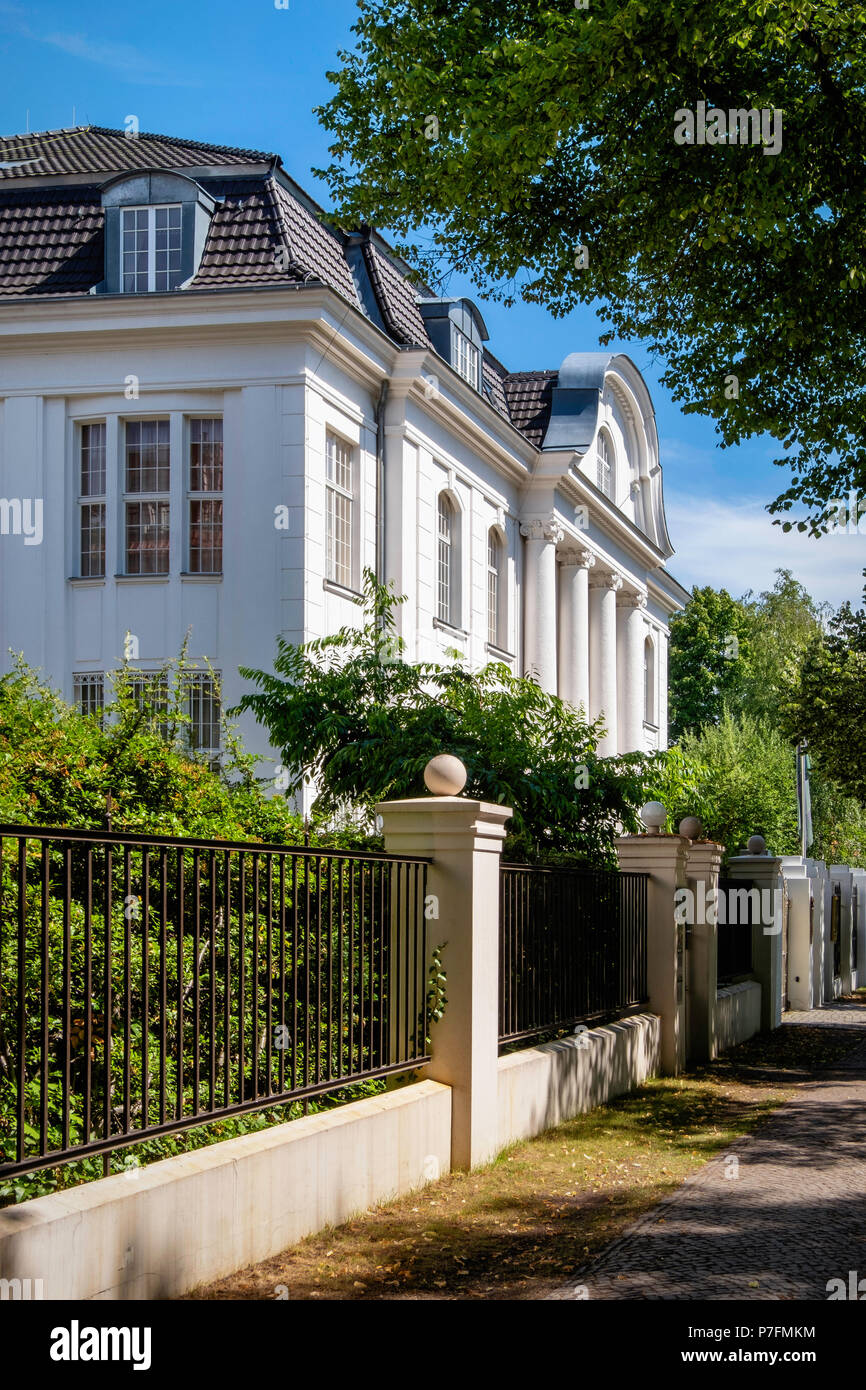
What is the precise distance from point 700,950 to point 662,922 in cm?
150

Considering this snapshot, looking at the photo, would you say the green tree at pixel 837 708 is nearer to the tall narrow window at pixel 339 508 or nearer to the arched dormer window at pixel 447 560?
the arched dormer window at pixel 447 560

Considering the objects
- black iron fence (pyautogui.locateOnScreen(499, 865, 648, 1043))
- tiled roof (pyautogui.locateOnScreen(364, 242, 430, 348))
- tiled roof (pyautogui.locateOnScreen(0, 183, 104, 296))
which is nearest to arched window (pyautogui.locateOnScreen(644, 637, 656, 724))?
tiled roof (pyautogui.locateOnScreen(364, 242, 430, 348))

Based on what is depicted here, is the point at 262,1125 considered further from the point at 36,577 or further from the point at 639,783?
the point at 36,577

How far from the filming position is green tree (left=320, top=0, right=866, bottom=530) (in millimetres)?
12297

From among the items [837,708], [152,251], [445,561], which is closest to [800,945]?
[837,708]

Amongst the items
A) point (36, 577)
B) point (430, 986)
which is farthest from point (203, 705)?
point (430, 986)

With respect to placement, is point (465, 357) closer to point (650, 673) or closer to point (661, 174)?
point (661, 174)

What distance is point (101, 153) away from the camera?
920 inches

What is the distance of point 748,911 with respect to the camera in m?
17.9

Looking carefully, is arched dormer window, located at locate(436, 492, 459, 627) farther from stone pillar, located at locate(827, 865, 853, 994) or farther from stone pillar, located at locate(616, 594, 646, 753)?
stone pillar, located at locate(616, 594, 646, 753)

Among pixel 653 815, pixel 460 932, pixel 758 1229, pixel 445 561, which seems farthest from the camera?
pixel 445 561

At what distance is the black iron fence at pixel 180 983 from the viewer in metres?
5.16

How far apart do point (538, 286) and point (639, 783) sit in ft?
18.0

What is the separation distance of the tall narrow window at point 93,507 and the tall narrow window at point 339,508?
3.09 m
